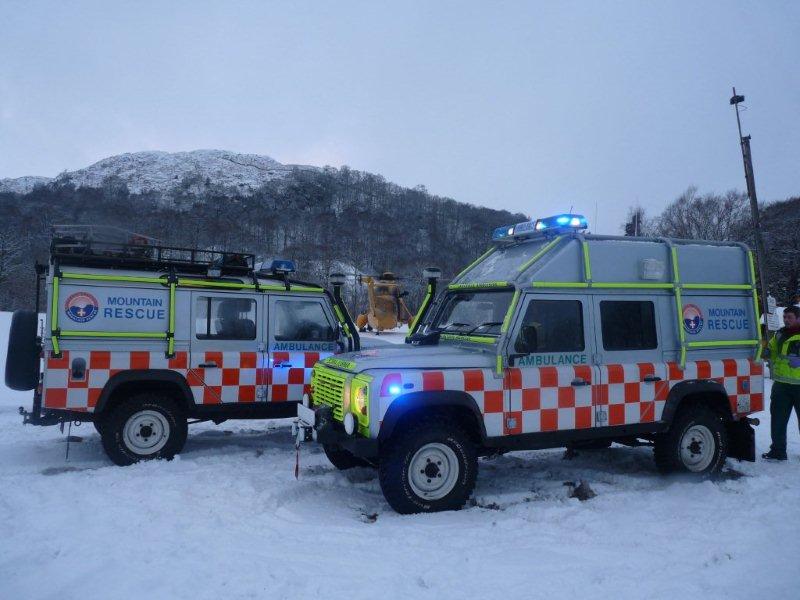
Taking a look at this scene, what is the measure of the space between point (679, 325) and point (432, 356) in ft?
8.66

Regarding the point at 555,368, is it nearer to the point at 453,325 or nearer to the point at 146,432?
the point at 453,325

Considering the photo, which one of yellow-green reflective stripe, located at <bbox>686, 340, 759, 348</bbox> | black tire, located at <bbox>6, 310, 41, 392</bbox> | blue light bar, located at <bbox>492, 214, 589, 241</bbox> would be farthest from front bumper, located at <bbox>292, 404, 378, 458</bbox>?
yellow-green reflective stripe, located at <bbox>686, 340, 759, 348</bbox>

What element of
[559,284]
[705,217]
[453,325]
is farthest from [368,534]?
[705,217]

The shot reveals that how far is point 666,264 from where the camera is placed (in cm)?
565

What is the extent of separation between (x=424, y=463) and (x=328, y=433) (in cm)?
83

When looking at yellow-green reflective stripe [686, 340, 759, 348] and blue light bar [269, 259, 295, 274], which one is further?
blue light bar [269, 259, 295, 274]

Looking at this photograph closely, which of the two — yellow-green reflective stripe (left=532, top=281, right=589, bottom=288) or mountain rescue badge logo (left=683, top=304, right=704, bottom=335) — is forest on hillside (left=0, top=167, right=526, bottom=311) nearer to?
mountain rescue badge logo (left=683, top=304, right=704, bottom=335)

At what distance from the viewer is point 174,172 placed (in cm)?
15938

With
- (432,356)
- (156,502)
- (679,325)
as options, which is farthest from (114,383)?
(679,325)

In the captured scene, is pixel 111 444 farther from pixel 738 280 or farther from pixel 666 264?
pixel 738 280

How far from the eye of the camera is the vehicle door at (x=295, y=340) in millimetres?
Result: 6625

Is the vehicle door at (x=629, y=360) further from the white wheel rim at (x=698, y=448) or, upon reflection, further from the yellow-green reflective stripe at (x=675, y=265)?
the white wheel rim at (x=698, y=448)

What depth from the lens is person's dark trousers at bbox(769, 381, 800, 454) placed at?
634 cm

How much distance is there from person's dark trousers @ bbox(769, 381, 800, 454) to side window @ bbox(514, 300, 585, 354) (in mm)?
3132
